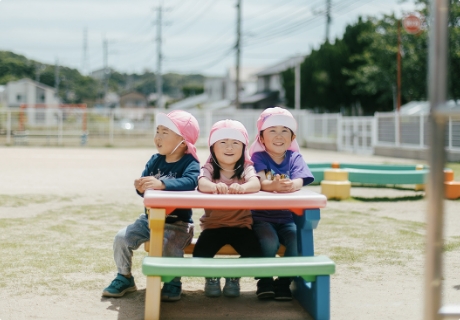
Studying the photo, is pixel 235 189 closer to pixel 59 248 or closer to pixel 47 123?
pixel 59 248

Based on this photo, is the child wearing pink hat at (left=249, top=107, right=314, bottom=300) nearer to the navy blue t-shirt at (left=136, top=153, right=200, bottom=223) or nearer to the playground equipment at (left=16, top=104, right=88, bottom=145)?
the navy blue t-shirt at (left=136, top=153, right=200, bottom=223)

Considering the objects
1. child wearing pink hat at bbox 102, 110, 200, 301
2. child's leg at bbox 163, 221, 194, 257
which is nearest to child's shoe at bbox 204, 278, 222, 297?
child wearing pink hat at bbox 102, 110, 200, 301

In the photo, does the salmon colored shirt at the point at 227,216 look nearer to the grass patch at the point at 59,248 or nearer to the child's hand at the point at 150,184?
the child's hand at the point at 150,184

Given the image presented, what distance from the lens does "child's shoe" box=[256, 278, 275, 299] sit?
376 cm

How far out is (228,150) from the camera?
380 centimetres

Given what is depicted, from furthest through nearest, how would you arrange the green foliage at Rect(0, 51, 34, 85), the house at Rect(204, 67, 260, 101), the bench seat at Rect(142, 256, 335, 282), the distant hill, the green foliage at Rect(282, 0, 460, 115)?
1. the house at Rect(204, 67, 260, 101)
2. the distant hill
3. the green foliage at Rect(0, 51, 34, 85)
4. the green foliage at Rect(282, 0, 460, 115)
5. the bench seat at Rect(142, 256, 335, 282)

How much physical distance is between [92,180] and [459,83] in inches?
638

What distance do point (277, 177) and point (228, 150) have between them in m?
0.37

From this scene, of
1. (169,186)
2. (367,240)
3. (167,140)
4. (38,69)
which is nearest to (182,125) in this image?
(167,140)

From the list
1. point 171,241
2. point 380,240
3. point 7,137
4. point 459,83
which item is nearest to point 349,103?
point 459,83

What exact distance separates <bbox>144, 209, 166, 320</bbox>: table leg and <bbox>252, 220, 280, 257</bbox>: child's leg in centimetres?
67

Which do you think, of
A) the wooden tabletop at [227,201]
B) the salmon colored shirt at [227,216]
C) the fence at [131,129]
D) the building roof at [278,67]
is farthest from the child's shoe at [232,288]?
the building roof at [278,67]

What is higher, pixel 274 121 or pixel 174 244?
pixel 274 121

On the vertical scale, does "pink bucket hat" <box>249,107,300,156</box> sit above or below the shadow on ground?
above
